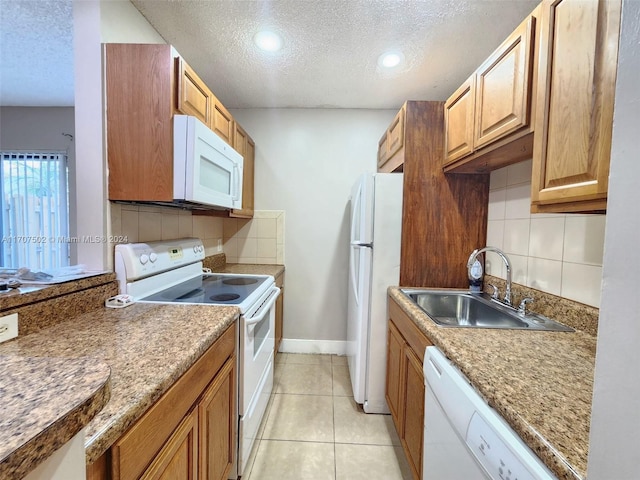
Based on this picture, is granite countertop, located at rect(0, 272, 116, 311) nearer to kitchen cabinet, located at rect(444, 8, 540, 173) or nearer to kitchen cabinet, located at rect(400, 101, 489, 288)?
kitchen cabinet, located at rect(400, 101, 489, 288)

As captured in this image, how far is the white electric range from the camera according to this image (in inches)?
53.2

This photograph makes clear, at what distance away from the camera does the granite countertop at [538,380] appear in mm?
529

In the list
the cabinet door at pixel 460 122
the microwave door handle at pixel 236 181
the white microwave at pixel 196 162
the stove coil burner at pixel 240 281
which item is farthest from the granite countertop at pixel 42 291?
the cabinet door at pixel 460 122

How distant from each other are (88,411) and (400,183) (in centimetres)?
179

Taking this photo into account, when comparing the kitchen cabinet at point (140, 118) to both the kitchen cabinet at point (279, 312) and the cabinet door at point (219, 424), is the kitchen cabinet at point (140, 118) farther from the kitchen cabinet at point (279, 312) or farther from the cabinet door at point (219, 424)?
the kitchen cabinet at point (279, 312)

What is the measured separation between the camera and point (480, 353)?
0.89 metres

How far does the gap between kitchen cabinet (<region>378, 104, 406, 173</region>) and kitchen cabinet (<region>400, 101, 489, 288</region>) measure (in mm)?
79

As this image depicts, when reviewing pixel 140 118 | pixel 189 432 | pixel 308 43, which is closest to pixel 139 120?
pixel 140 118

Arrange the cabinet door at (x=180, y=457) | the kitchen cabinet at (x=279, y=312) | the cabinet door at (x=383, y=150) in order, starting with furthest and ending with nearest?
1. the kitchen cabinet at (x=279, y=312)
2. the cabinet door at (x=383, y=150)
3. the cabinet door at (x=180, y=457)

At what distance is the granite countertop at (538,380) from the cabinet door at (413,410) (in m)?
0.26

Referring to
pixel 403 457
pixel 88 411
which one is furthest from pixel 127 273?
pixel 403 457

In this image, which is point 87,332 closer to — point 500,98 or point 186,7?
point 186,7

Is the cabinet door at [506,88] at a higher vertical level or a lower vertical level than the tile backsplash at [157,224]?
higher

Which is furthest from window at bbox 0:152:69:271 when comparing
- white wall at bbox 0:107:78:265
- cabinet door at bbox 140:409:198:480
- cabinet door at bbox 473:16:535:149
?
cabinet door at bbox 473:16:535:149
